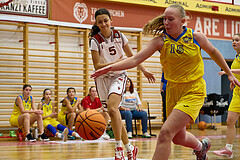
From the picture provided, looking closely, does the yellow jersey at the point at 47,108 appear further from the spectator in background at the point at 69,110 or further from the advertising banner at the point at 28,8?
the advertising banner at the point at 28,8

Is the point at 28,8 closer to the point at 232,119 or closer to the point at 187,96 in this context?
the point at 232,119

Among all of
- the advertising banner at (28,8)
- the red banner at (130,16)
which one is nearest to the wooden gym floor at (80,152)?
the advertising banner at (28,8)

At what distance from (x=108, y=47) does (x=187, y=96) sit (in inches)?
62.9

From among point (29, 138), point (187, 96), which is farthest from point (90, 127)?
point (29, 138)

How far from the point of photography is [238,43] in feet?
17.6

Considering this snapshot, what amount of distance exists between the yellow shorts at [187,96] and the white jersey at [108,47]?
4.44ft

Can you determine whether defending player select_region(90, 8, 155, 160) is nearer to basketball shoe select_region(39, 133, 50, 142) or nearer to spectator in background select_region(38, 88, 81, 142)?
basketball shoe select_region(39, 133, 50, 142)

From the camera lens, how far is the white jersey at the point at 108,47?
14.5ft

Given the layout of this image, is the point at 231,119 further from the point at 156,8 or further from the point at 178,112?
the point at 156,8

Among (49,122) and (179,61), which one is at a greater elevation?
(179,61)

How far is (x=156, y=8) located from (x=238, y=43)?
6.88m

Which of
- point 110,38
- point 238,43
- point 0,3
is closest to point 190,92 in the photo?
point 110,38

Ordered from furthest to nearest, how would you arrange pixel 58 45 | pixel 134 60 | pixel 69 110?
pixel 58 45
pixel 69 110
pixel 134 60

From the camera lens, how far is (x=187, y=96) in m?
3.13
